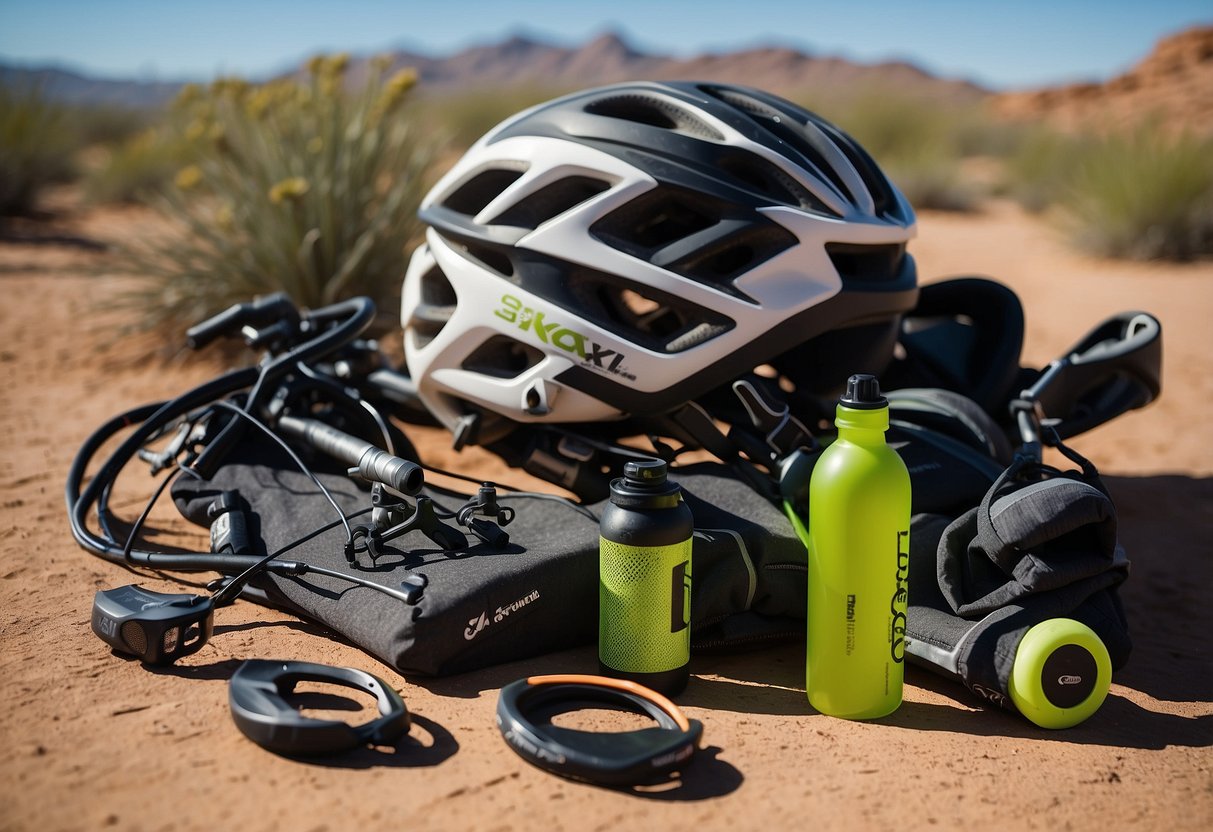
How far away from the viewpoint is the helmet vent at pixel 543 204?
340 centimetres

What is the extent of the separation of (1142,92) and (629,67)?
246 ft

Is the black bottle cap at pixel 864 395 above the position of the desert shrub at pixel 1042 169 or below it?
below

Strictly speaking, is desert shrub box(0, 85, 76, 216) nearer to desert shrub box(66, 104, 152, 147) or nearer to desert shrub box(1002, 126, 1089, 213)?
desert shrub box(66, 104, 152, 147)

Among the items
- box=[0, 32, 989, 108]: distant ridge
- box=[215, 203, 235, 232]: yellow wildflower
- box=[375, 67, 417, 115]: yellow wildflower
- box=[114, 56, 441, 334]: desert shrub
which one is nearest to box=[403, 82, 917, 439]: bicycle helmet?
box=[375, 67, 417, 115]: yellow wildflower

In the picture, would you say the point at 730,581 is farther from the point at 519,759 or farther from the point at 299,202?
the point at 299,202

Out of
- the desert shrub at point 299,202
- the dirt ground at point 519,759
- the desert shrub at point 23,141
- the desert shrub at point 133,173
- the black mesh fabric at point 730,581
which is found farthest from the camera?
the desert shrub at point 133,173

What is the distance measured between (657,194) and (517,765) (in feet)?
5.94

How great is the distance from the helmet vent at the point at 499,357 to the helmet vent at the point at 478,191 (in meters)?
0.50

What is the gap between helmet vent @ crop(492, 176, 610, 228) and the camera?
3.40m

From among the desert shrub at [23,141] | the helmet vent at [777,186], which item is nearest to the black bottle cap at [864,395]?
the helmet vent at [777,186]

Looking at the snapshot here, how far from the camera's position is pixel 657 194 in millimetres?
3242

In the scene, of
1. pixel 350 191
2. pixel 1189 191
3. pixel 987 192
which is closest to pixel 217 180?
pixel 350 191

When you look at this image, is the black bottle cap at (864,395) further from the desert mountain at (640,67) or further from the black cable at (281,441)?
the desert mountain at (640,67)

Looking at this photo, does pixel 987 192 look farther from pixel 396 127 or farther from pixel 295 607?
pixel 295 607
